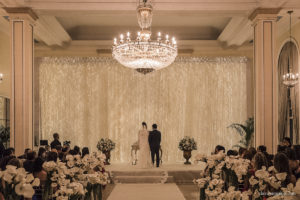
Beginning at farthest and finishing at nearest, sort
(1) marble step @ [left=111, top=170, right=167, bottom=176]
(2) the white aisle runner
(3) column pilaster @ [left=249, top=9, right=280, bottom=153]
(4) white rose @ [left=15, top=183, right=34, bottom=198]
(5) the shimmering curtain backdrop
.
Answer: (5) the shimmering curtain backdrop, (1) marble step @ [left=111, top=170, right=167, bottom=176], (3) column pilaster @ [left=249, top=9, right=280, bottom=153], (2) the white aisle runner, (4) white rose @ [left=15, top=183, right=34, bottom=198]

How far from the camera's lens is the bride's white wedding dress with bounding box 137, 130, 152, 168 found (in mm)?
12133

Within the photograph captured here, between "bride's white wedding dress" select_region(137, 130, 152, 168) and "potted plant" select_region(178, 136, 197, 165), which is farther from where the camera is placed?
"potted plant" select_region(178, 136, 197, 165)

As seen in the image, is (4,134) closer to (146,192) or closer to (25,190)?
(146,192)

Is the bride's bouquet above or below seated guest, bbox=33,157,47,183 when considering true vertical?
below

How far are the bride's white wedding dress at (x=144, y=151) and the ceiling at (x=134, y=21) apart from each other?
3.93m

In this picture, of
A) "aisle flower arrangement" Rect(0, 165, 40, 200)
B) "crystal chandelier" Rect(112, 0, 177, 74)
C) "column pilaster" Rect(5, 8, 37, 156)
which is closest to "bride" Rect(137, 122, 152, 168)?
"crystal chandelier" Rect(112, 0, 177, 74)

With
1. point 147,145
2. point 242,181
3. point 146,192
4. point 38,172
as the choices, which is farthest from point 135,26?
point 242,181

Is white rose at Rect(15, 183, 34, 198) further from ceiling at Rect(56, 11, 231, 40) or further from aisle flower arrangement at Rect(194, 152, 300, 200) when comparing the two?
ceiling at Rect(56, 11, 231, 40)

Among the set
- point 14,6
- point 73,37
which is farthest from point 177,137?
point 14,6

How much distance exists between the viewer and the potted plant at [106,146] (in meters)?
13.7

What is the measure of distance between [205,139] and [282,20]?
5.97 metres

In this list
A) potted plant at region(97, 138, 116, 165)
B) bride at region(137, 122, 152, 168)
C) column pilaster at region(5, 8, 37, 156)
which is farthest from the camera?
potted plant at region(97, 138, 116, 165)

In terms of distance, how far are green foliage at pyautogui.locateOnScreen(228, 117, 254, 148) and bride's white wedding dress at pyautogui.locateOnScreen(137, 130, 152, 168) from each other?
12.9ft

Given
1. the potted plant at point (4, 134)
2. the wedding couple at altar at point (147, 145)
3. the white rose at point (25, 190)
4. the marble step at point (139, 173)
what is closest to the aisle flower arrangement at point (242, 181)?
the white rose at point (25, 190)
